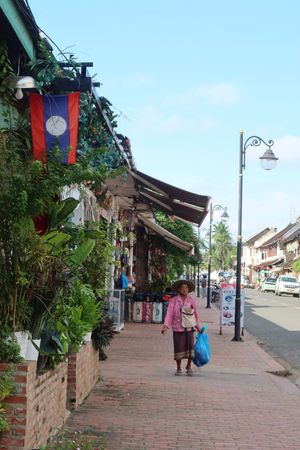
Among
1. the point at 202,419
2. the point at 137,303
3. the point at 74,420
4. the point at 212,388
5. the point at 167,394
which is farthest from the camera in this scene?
the point at 137,303

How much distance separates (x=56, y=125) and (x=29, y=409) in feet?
10.2

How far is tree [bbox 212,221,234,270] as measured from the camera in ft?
436

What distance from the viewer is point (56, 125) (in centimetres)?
682

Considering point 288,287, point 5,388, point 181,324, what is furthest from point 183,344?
point 288,287

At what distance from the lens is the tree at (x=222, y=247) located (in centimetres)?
13300

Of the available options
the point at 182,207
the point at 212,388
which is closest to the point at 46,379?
the point at 212,388

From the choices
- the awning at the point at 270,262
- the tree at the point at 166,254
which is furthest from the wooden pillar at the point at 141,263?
the awning at the point at 270,262

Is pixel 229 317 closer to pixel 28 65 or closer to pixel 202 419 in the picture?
pixel 202 419

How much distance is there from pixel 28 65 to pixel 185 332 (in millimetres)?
5508

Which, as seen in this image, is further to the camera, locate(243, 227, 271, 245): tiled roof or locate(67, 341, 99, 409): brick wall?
locate(243, 227, 271, 245): tiled roof

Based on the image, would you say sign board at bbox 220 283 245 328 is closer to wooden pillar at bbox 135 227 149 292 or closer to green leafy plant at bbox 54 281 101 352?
wooden pillar at bbox 135 227 149 292

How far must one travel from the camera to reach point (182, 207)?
17266mm

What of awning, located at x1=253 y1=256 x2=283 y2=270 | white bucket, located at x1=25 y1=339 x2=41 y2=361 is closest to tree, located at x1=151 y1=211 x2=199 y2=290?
white bucket, located at x1=25 y1=339 x2=41 y2=361

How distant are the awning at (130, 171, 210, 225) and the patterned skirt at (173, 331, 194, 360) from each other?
129 inches
